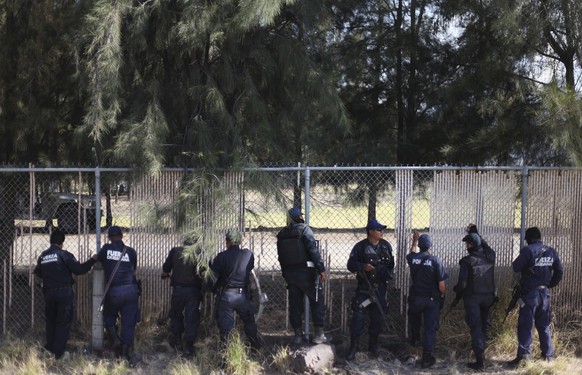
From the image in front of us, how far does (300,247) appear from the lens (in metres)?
6.88

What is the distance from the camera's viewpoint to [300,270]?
694cm

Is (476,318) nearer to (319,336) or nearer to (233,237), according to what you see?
(319,336)

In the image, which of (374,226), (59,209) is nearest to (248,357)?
(374,226)

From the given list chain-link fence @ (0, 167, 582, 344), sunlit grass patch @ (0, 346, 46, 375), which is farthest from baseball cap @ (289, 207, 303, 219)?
sunlit grass patch @ (0, 346, 46, 375)

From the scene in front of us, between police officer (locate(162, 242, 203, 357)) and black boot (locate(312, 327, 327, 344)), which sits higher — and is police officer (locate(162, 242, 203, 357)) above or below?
above

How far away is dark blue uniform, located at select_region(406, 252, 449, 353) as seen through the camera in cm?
661

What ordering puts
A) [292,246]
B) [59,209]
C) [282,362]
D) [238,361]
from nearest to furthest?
[238,361] < [282,362] < [292,246] < [59,209]

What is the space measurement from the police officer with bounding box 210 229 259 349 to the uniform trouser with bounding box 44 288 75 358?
1740 mm

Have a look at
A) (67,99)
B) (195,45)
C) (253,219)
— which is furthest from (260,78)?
(67,99)

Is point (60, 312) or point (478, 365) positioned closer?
point (478, 365)

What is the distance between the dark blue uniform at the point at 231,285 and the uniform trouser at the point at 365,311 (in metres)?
1.24

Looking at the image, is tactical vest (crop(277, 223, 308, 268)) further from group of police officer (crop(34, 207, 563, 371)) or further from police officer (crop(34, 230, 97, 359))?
police officer (crop(34, 230, 97, 359))

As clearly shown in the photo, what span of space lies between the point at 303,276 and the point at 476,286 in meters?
1.99

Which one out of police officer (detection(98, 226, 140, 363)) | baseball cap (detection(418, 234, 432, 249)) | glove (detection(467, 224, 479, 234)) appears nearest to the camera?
baseball cap (detection(418, 234, 432, 249))
